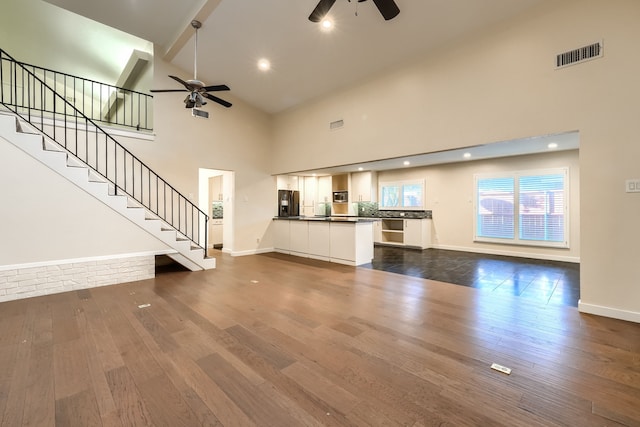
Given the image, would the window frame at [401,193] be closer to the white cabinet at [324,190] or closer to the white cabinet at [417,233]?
the white cabinet at [417,233]

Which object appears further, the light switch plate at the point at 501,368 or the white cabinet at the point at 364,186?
the white cabinet at the point at 364,186

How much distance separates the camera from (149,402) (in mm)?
1705

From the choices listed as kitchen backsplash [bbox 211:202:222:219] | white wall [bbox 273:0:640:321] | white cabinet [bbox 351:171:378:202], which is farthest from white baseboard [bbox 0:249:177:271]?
white cabinet [bbox 351:171:378:202]

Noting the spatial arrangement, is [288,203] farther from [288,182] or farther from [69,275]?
[69,275]

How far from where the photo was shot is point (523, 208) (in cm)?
654

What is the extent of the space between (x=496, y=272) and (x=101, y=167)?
310 inches

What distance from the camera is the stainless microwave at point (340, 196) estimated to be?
9148mm

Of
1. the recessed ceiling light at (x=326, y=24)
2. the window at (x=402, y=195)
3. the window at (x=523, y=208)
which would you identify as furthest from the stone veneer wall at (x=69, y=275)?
the window at (x=523, y=208)

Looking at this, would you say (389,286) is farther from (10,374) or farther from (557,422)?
(10,374)

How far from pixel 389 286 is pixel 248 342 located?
2.51m

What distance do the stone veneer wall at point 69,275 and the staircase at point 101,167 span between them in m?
0.60

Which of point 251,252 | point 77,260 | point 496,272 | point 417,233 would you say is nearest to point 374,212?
point 417,233

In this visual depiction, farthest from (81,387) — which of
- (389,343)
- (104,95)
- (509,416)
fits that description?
(104,95)

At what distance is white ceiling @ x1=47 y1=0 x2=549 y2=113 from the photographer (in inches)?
153
